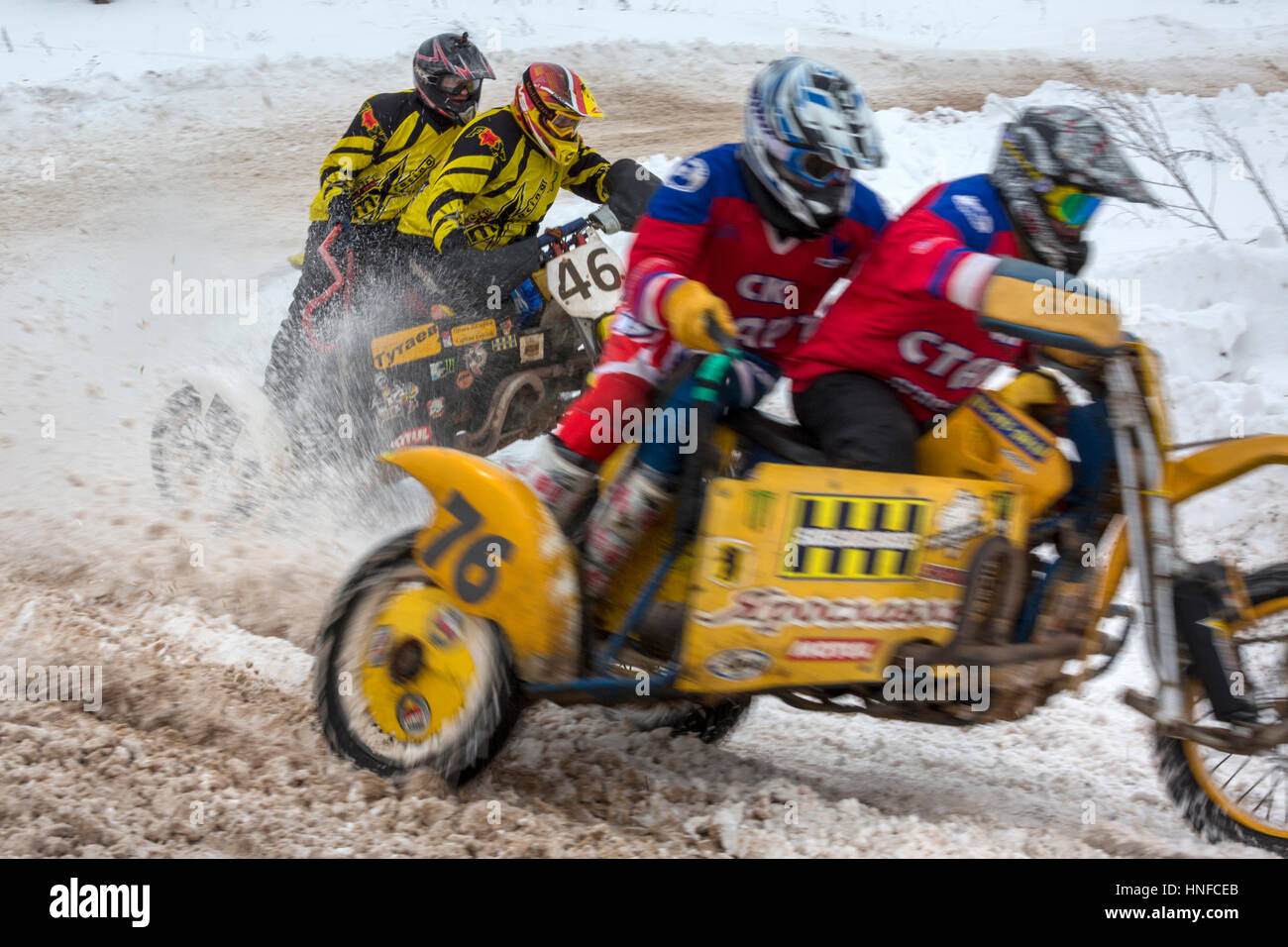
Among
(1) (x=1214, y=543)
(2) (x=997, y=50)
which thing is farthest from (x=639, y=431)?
(2) (x=997, y=50)

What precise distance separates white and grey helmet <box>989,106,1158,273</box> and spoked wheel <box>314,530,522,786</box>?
75.8 inches

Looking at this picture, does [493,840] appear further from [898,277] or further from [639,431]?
[898,277]

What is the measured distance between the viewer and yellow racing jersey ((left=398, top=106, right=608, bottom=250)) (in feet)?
20.8

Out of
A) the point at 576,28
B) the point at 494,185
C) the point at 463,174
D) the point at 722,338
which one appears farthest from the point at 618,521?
the point at 576,28

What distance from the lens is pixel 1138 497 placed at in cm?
314

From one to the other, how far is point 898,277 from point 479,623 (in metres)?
1.56

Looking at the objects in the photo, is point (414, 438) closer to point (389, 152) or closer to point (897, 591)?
point (389, 152)

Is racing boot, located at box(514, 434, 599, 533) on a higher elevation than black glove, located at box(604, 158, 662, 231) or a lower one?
lower

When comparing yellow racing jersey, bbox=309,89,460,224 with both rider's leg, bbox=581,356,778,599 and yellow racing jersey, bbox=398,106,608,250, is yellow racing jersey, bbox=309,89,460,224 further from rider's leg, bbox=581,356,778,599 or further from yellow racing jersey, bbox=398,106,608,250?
rider's leg, bbox=581,356,778,599

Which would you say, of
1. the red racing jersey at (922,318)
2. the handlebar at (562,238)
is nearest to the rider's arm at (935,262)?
the red racing jersey at (922,318)

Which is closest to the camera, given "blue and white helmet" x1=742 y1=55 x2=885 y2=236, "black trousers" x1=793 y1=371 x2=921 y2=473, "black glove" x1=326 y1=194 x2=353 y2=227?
"black trousers" x1=793 y1=371 x2=921 y2=473

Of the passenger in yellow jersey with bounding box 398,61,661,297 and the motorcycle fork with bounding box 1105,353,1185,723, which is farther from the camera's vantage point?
the passenger in yellow jersey with bounding box 398,61,661,297

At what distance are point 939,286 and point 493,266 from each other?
134 inches

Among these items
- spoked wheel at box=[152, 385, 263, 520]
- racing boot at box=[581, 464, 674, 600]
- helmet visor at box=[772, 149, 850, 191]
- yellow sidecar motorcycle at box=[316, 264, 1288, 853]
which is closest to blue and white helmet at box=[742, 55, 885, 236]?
A: helmet visor at box=[772, 149, 850, 191]
